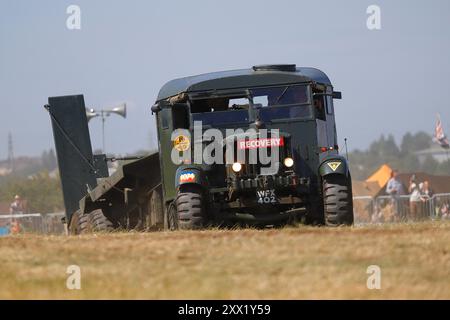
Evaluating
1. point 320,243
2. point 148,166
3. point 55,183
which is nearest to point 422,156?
point 55,183

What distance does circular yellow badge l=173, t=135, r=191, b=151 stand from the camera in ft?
60.5

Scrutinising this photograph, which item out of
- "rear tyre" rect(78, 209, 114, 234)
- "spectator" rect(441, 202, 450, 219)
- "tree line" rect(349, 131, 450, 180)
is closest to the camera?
"rear tyre" rect(78, 209, 114, 234)

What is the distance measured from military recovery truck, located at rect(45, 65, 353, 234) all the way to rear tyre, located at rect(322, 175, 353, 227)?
0.01m

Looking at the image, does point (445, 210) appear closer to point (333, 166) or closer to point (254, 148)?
point (333, 166)

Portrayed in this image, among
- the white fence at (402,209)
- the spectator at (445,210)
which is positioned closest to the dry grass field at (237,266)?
the white fence at (402,209)

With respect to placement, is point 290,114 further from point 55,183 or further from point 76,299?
point 55,183

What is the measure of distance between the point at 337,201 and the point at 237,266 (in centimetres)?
640

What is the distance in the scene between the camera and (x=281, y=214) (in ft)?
58.5

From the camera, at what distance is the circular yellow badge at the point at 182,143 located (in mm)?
18453

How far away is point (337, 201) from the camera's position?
57.0 ft

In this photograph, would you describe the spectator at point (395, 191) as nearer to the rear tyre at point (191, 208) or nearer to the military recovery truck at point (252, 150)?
the military recovery truck at point (252, 150)

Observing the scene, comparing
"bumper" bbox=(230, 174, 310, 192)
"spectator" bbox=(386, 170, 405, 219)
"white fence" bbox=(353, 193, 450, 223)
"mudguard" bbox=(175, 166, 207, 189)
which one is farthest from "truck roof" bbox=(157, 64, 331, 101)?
"spectator" bbox=(386, 170, 405, 219)

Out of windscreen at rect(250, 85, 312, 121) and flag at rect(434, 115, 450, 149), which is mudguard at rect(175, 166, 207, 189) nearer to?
windscreen at rect(250, 85, 312, 121)

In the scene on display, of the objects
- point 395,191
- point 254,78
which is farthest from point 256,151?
point 395,191
